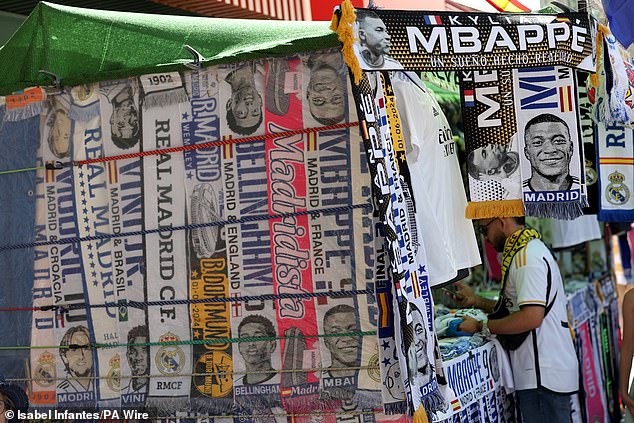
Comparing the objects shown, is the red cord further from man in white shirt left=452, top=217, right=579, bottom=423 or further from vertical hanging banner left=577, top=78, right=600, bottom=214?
vertical hanging banner left=577, top=78, right=600, bottom=214

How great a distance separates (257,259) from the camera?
387cm

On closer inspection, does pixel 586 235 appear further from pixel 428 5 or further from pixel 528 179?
pixel 528 179

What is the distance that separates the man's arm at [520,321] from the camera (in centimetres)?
486

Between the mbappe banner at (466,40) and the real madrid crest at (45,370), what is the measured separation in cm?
229

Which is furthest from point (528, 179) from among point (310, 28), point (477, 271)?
point (477, 271)

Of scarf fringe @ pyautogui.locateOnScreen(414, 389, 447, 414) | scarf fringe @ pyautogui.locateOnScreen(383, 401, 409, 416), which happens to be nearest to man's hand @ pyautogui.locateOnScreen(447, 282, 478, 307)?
scarf fringe @ pyautogui.locateOnScreen(414, 389, 447, 414)

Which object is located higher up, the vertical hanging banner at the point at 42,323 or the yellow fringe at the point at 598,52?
the yellow fringe at the point at 598,52

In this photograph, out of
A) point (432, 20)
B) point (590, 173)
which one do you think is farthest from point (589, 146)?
point (432, 20)

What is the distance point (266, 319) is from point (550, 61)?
1.71 metres

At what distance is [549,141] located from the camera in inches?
165

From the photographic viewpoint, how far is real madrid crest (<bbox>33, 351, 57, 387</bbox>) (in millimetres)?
4297

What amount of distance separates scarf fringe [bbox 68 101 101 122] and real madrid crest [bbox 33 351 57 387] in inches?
47.6

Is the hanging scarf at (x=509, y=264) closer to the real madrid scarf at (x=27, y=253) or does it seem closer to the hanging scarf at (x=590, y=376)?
the hanging scarf at (x=590, y=376)

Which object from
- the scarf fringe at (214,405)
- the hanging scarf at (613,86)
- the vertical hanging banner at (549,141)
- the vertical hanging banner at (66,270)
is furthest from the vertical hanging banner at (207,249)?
the hanging scarf at (613,86)
